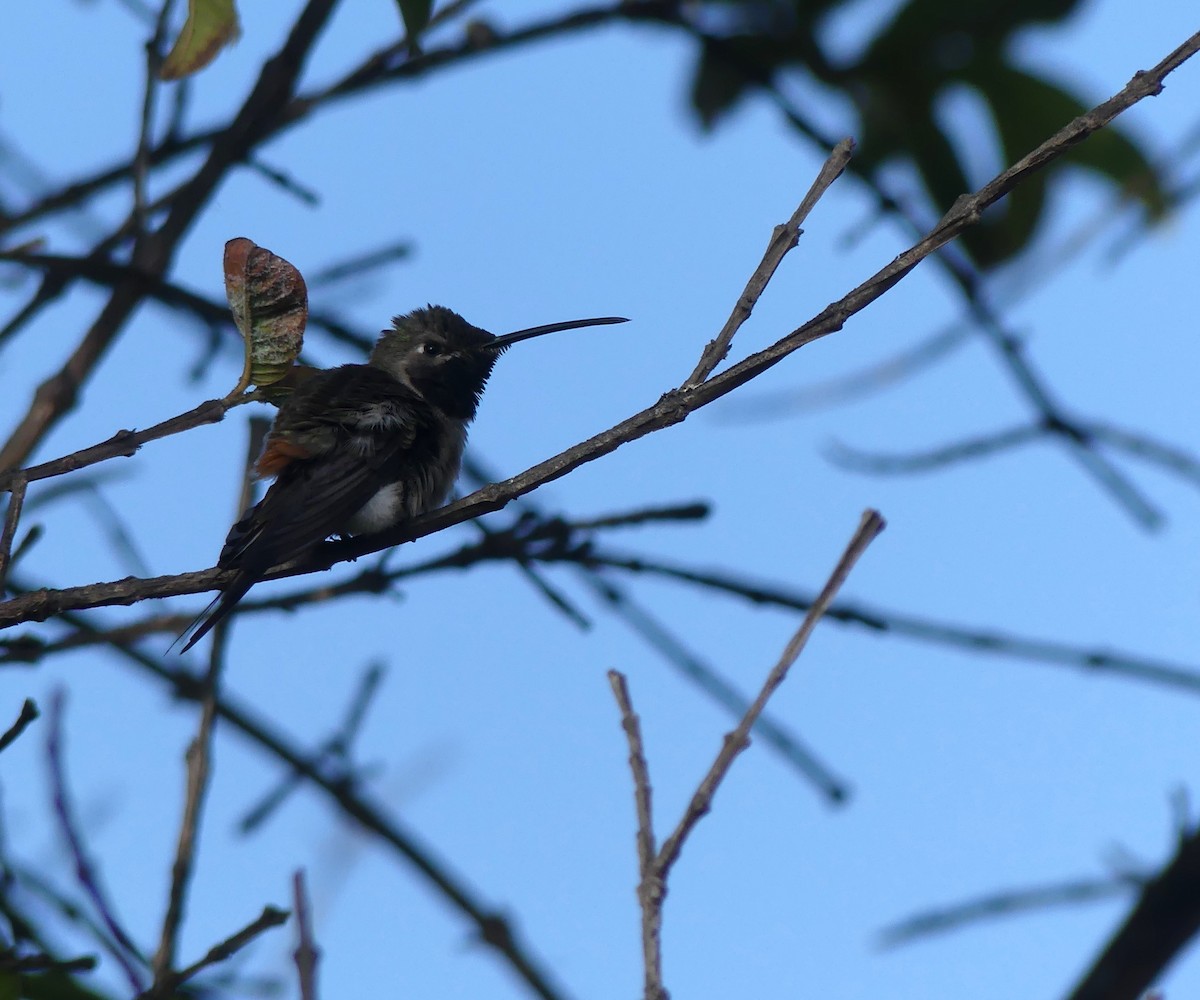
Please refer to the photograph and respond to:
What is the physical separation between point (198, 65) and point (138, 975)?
68.4 inches

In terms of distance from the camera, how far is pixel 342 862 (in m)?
4.44

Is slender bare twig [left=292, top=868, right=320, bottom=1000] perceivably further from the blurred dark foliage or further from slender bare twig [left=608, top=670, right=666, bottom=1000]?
the blurred dark foliage

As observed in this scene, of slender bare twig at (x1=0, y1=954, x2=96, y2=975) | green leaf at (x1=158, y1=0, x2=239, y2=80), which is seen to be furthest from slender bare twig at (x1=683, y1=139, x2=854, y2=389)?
slender bare twig at (x1=0, y1=954, x2=96, y2=975)

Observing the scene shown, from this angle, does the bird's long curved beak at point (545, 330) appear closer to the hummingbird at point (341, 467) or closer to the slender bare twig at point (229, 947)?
the hummingbird at point (341, 467)

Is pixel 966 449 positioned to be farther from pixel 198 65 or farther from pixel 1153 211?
pixel 198 65

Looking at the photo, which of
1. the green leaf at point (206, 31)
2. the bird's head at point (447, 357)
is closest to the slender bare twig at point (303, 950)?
the green leaf at point (206, 31)

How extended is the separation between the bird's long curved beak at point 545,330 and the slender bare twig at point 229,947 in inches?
76.5

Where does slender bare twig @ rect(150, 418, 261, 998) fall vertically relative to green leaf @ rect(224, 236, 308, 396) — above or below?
below

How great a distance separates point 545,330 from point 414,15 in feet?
7.90

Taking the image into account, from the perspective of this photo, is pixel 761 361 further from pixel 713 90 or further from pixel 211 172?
pixel 713 90

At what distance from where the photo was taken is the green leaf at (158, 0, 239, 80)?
2.77 m

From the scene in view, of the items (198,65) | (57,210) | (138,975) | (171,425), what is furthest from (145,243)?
(138,975)

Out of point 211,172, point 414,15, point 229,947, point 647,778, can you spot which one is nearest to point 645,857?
point 647,778

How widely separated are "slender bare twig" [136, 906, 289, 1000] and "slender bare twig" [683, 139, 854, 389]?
118cm
